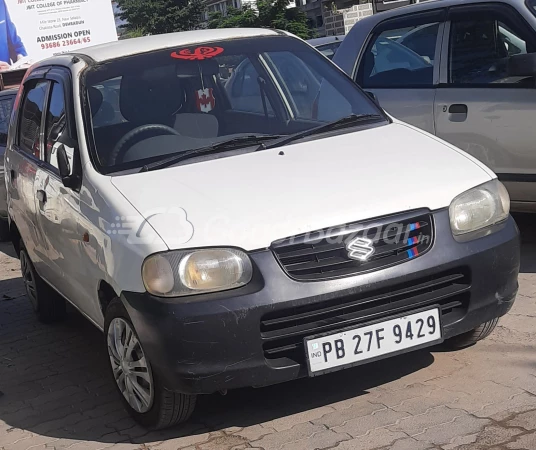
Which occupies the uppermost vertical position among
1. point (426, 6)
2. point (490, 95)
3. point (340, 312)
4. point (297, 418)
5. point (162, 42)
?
point (162, 42)

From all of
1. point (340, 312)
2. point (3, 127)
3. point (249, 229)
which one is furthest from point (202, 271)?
point (3, 127)

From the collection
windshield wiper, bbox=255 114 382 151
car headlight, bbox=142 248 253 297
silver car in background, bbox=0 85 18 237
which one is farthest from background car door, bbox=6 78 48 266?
silver car in background, bbox=0 85 18 237

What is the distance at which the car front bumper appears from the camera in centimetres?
365

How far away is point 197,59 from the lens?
5.08 m

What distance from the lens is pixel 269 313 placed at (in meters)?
3.66

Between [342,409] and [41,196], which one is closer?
[342,409]

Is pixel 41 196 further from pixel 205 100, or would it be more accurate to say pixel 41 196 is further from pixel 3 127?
pixel 3 127

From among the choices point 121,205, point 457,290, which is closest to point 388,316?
point 457,290

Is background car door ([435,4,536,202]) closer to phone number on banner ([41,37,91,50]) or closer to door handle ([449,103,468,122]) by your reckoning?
door handle ([449,103,468,122])

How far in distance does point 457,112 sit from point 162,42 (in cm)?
219

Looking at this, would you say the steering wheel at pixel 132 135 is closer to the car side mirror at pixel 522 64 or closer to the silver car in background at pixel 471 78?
the silver car in background at pixel 471 78

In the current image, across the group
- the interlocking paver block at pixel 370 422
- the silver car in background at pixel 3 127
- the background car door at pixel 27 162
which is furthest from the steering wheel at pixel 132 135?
the silver car in background at pixel 3 127

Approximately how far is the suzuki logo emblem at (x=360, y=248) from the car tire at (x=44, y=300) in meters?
2.96

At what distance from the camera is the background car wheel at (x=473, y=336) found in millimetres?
4477
